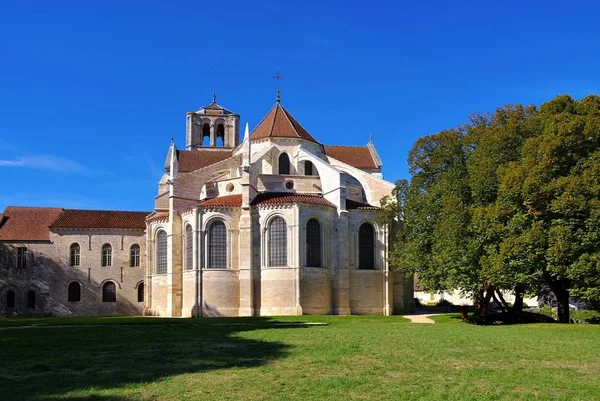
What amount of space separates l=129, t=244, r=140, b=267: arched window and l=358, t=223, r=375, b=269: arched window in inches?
905

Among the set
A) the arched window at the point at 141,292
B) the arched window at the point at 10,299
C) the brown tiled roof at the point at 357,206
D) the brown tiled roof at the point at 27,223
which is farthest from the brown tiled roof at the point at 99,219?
the brown tiled roof at the point at 357,206

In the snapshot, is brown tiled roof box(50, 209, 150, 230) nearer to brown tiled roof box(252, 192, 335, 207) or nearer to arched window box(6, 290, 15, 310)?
arched window box(6, 290, 15, 310)

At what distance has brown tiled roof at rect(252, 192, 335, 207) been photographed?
46.3 meters

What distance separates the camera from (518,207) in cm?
3256

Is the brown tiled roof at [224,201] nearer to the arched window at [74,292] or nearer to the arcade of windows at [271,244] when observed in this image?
the arcade of windows at [271,244]

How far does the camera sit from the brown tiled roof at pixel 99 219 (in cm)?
5934

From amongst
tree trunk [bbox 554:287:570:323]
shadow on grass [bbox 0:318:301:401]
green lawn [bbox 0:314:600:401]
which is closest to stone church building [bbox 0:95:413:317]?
tree trunk [bbox 554:287:570:323]

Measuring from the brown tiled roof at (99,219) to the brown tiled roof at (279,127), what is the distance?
14549 mm

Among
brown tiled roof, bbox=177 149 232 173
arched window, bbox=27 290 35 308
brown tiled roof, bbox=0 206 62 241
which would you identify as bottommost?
arched window, bbox=27 290 35 308

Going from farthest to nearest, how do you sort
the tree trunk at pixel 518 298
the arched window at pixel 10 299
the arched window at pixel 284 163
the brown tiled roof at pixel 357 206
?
the arched window at pixel 10 299 < the arched window at pixel 284 163 < the brown tiled roof at pixel 357 206 < the tree trunk at pixel 518 298

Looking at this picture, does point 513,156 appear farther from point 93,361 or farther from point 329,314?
point 93,361

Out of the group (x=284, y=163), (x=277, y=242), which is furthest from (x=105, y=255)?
(x=277, y=242)

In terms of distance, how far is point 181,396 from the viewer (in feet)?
38.1

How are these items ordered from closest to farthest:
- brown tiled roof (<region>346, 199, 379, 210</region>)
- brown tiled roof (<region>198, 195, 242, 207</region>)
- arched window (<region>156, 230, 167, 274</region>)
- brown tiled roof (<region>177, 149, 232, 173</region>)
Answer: brown tiled roof (<region>198, 195, 242, 207</region>) → brown tiled roof (<region>346, 199, 379, 210</region>) → arched window (<region>156, 230, 167, 274</region>) → brown tiled roof (<region>177, 149, 232, 173</region>)
